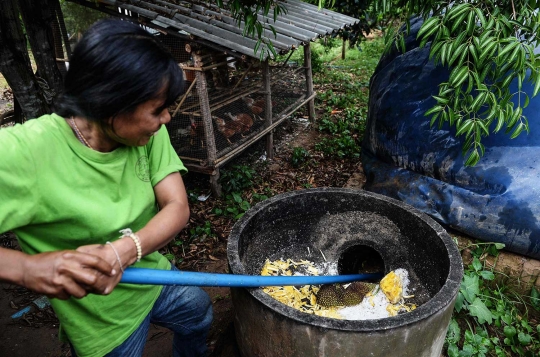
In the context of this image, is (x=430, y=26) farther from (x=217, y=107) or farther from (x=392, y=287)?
(x=217, y=107)

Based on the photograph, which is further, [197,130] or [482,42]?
[197,130]

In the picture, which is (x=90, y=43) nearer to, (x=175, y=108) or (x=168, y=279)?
(x=168, y=279)

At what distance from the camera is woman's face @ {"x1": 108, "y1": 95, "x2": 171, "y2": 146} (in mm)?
1254

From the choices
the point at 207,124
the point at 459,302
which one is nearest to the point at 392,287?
the point at 459,302

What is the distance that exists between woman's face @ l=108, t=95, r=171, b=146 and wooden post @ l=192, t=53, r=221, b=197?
9.96 ft

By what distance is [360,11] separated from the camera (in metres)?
6.92

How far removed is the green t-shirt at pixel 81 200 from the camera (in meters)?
1.17

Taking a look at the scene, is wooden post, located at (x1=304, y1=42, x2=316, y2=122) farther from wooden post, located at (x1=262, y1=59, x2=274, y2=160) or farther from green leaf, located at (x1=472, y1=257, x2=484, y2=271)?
green leaf, located at (x1=472, y1=257, x2=484, y2=271)

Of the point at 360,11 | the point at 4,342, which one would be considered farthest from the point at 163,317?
the point at 360,11

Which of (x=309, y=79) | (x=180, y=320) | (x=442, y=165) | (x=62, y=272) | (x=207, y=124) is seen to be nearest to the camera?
(x=62, y=272)

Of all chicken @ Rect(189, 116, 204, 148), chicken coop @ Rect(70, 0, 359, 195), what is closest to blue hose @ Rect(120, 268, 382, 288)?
chicken coop @ Rect(70, 0, 359, 195)

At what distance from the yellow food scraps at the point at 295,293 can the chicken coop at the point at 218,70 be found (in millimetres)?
1836

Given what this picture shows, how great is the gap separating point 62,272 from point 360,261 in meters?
2.17

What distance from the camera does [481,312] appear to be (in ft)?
9.11
